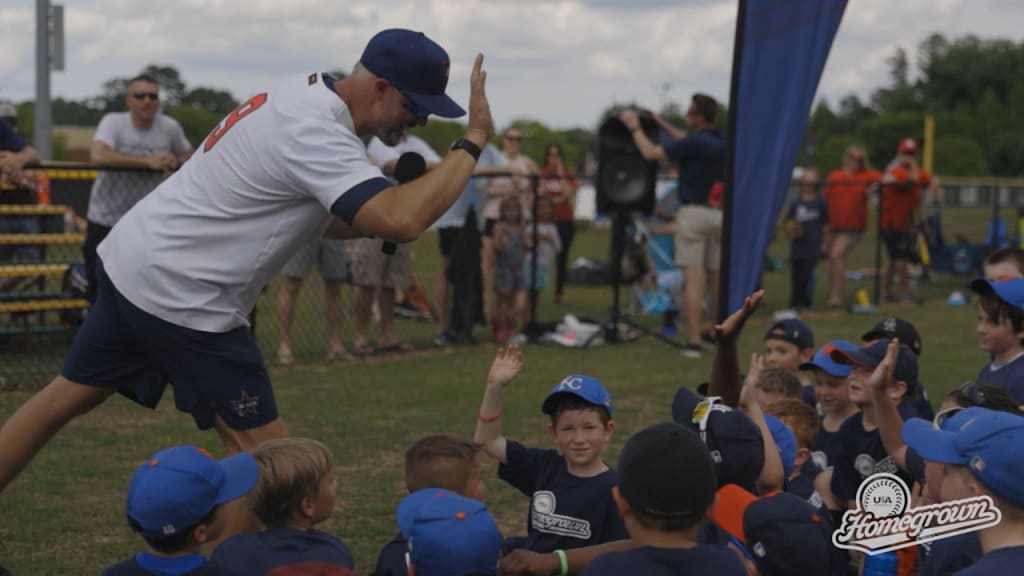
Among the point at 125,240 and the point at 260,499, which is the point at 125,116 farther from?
the point at 260,499

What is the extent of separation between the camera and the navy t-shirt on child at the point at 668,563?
2896mm

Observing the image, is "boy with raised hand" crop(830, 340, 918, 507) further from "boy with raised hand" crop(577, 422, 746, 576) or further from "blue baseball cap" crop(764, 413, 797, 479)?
"boy with raised hand" crop(577, 422, 746, 576)

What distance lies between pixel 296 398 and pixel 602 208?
14.2 feet

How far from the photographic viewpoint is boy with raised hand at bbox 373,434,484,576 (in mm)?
3812

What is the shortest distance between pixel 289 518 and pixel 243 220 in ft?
3.76

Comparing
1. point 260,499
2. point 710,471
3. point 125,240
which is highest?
point 125,240

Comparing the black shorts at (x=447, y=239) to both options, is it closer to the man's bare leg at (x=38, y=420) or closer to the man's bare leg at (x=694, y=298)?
the man's bare leg at (x=694, y=298)

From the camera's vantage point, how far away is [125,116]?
32.6 ft

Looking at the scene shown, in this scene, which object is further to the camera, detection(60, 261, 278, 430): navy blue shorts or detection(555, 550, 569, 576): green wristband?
detection(60, 261, 278, 430): navy blue shorts

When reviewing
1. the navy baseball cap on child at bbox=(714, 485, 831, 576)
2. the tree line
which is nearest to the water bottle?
the navy baseball cap on child at bbox=(714, 485, 831, 576)

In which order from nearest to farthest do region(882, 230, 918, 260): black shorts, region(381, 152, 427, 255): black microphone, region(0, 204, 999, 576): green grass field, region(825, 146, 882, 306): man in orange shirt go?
region(381, 152, 427, 255): black microphone < region(0, 204, 999, 576): green grass field < region(825, 146, 882, 306): man in orange shirt < region(882, 230, 918, 260): black shorts

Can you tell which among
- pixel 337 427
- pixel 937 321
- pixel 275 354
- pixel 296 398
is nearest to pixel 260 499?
pixel 337 427

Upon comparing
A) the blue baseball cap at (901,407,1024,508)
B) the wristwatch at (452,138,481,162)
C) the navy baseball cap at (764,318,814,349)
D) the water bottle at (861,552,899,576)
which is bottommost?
the water bottle at (861,552,899,576)

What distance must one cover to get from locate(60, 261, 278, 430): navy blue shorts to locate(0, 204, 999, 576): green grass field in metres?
1.14
